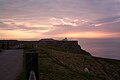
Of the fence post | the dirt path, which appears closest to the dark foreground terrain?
the dirt path

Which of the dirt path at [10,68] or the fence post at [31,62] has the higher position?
the fence post at [31,62]

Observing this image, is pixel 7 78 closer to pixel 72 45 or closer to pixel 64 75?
pixel 64 75

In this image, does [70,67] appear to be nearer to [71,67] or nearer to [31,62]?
[71,67]

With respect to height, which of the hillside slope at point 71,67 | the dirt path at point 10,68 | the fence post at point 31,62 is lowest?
the hillside slope at point 71,67

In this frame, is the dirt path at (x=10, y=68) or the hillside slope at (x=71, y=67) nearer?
the dirt path at (x=10, y=68)

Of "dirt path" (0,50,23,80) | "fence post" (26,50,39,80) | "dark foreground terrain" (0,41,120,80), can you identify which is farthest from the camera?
"dark foreground terrain" (0,41,120,80)

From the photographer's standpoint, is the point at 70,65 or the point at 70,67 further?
the point at 70,65

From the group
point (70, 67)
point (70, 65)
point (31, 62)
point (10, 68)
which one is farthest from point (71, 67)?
point (31, 62)

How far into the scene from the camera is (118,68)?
43.8 meters

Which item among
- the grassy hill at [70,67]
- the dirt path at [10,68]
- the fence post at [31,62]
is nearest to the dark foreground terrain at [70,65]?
the grassy hill at [70,67]

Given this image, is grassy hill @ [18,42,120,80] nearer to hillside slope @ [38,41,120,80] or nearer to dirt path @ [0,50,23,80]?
hillside slope @ [38,41,120,80]

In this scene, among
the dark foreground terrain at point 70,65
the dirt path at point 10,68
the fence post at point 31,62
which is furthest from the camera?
the dark foreground terrain at point 70,65

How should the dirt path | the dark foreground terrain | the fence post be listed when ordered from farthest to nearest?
the dark foreground terrain < the dirt path < the fence post

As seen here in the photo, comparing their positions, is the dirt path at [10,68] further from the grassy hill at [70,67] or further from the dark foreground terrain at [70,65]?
the grassy hill at [70,67]
